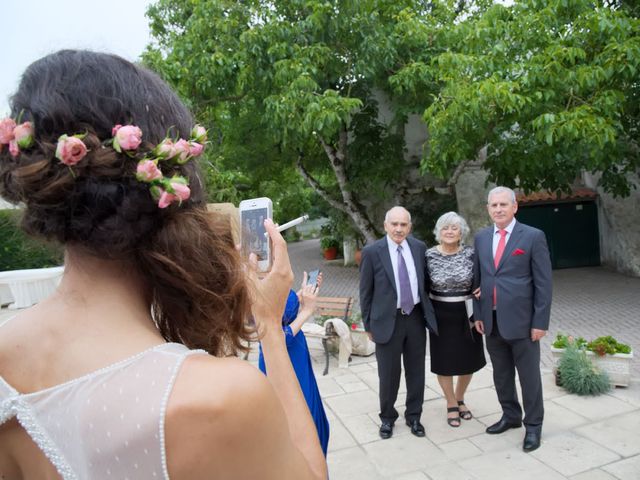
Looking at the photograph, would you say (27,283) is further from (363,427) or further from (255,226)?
(255,226)

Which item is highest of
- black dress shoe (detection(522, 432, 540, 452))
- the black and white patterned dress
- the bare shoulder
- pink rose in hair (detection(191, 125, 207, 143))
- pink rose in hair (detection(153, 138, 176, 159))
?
pink rose in hair (detection(191, 125, 207, 143))

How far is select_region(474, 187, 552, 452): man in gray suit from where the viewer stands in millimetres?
3656

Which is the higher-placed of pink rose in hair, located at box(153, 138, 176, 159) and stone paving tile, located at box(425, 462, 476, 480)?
pink rose in hair, located at box(153, 138, 176, 159)

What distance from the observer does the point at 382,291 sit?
13.5ft

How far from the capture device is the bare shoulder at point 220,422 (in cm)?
65

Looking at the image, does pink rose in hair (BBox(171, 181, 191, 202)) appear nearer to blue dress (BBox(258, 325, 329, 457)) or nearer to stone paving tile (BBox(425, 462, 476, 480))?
blue dress (BBox(258, 325, 329, 457))

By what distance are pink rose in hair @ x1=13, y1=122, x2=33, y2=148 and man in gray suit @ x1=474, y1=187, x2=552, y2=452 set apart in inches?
140

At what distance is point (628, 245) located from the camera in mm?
12961

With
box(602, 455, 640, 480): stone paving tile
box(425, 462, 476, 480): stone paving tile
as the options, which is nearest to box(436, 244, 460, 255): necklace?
box(425, 462, 476, 480): stone paving tile

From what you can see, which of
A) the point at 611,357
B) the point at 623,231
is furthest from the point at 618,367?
the point at 623,231

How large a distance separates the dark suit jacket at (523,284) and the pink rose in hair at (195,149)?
11.0 ft

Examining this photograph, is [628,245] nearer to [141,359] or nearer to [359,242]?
[359,242]

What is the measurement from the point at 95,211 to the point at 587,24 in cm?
804

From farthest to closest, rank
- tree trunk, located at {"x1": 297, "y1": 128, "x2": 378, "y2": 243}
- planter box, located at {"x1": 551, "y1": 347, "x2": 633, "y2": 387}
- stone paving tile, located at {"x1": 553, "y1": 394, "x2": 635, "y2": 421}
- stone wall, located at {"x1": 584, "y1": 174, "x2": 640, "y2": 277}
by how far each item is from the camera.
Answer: stone wall, located at {"x1": 584, "y1": 174, "x2": 640, "y2": 277} → tree trunk, located at {"x1": 297, "y1": 128, "x2": 378, "y2": 243} → planter box, located at {"x1": 551, "y1": 347, "x2": 633, "y2": 387} → stone paving tile, located at {"x1": 553, "y1": 394, "x2": 635, "y2": 421}
